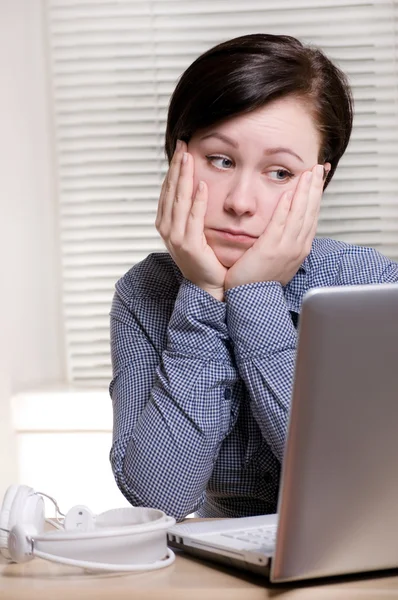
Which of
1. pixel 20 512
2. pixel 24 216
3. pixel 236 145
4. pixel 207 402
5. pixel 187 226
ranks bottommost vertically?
pixel 24 216

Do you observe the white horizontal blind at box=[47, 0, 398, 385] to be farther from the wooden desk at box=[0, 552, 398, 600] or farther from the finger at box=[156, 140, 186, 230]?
the wooden desk at box=[0, 552, 398, 600]

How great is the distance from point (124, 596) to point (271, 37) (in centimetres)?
97

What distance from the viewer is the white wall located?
8.63ft

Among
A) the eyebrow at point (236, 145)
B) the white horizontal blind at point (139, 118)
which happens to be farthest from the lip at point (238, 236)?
the white horizontal blind at point (139, 118)

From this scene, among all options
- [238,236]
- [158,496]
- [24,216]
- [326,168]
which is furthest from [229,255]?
[24,216]

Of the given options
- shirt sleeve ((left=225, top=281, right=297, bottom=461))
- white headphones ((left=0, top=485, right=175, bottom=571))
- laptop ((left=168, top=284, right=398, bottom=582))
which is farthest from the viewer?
shirt sleeve ((left=225, top=281, right=297, bottom=461))

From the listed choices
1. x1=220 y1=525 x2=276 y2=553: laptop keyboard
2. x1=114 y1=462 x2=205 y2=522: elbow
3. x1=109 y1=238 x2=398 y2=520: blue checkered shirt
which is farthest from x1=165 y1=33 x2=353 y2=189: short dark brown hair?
x1=220 y1=525 x2=276 y2=553: laptop keyboard

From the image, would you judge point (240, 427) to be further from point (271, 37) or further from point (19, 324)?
point (19, 324)

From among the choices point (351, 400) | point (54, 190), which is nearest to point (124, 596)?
point (351, 400)

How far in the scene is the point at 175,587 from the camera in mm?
696

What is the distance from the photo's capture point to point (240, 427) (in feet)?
4.46

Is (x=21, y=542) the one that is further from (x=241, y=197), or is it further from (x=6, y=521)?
(x=241, y=197)

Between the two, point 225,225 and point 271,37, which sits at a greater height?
point 271,37

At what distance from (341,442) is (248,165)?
2.39ft
